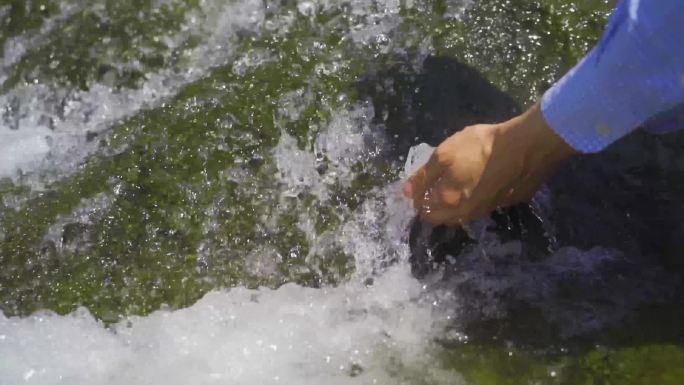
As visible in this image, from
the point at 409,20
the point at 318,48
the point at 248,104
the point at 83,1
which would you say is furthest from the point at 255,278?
the point at 83,1

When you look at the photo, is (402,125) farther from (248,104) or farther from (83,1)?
(83,1)

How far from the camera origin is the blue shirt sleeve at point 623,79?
34.3 inches

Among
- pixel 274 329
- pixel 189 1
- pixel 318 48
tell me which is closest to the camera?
pixel 274 329

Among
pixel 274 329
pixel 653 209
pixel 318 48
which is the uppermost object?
pixel 318 48

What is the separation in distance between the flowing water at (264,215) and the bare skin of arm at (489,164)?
0.16m

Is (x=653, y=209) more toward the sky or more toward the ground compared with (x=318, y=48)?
more toward the ground

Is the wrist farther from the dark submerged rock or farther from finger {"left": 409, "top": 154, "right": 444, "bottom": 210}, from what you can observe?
the dark submerged rock

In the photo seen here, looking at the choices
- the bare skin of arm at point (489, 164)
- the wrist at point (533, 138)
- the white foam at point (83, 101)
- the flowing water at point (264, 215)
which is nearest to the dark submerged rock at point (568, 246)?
the flowing water at point (264, 215)

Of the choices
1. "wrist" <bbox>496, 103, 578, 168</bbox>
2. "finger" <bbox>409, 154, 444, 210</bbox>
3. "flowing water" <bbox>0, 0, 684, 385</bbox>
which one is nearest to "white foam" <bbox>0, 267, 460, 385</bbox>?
"flowing water" <bbox>0, 0, 684, 385</bbox>

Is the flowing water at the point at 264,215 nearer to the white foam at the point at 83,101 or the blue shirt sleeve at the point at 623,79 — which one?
the white foam at the point at 83,101

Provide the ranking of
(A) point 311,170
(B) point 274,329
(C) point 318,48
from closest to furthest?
1. (B) point 274,329
2. (A) point 311,170
3. (C) point 318,48

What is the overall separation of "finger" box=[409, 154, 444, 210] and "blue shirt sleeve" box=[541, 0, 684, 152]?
186 mm

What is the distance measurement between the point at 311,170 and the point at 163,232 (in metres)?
0.28

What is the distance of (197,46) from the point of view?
1603 mm
